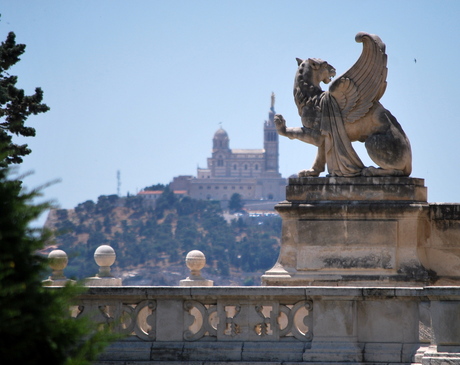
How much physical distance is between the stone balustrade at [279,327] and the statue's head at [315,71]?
490 cm

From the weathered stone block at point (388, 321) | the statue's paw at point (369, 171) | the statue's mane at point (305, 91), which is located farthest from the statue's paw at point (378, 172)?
the weathered stone block at point (388, 321)

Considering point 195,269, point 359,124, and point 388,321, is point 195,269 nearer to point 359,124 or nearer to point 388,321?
point 359,124

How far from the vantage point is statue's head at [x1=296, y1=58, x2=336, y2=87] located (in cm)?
1409

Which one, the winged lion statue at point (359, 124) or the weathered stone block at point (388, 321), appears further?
the winged lion statue at point (359, 124)

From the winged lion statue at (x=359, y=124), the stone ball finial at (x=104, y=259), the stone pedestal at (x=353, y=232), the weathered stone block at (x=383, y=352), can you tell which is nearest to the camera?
the weathered stone block at (x=383, y=352)

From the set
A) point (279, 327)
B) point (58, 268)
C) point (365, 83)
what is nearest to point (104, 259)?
point (58, 268)

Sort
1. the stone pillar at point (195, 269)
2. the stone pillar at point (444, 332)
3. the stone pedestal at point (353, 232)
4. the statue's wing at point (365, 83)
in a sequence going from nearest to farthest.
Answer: the stone pillar at point (444, 332)
the stone pedestal at point (353, 232)
the statue's wing at point (365, 83)
the stone pillar at point (195, 269)

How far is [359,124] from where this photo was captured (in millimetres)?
13445

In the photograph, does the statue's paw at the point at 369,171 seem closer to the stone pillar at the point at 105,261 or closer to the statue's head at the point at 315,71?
the statue's head at the point at 315,71

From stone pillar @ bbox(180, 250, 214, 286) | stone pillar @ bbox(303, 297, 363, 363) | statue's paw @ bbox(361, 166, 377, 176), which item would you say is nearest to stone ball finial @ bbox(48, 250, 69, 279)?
stone pillar @ bbox(180, 250, 214, 286)

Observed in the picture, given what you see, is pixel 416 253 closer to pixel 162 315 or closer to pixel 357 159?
pixel 357 159

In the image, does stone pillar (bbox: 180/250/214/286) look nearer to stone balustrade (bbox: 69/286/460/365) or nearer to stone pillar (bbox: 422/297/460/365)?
stone balustrade (bbox: 69/286/460/365)

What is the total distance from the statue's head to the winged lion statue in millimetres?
544

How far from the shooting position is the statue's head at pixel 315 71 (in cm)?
1409
